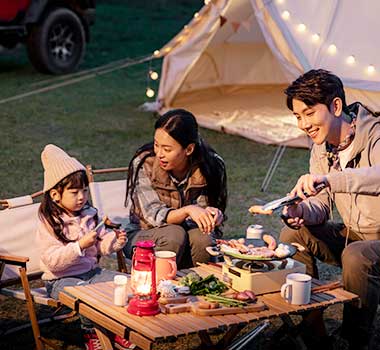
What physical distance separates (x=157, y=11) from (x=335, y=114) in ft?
50.8

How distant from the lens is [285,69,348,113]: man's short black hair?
4.27m

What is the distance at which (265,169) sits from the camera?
311 inches

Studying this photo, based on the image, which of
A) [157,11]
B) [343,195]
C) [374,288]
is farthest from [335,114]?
[157,11]

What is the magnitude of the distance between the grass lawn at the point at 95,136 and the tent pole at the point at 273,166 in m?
0.05

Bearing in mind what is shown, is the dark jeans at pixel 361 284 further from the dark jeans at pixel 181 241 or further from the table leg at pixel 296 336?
the dark jeans at pixel 181 241

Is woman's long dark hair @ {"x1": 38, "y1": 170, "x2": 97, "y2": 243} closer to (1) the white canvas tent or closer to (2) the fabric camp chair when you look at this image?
(2) the fabric camp chair

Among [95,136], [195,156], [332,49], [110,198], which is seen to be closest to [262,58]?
[95,136]

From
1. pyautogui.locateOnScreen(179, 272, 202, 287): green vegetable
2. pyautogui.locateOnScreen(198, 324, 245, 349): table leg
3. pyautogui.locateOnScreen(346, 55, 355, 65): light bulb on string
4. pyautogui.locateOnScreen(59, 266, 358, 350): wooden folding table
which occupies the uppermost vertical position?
pyautogui.locateOnScreen(346, 55, 355, 65): light bulb on string

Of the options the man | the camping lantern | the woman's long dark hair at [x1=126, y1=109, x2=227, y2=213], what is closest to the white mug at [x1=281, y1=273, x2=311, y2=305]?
the man

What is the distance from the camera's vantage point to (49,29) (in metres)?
11.7

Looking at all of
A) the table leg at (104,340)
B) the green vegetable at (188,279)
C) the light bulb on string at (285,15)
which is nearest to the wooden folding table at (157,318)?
the table leg at (104,340)

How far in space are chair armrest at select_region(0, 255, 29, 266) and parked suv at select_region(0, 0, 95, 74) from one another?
739 cm

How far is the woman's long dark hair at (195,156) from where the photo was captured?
4664 millimetres

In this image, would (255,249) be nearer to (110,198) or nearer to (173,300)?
(173,300)
